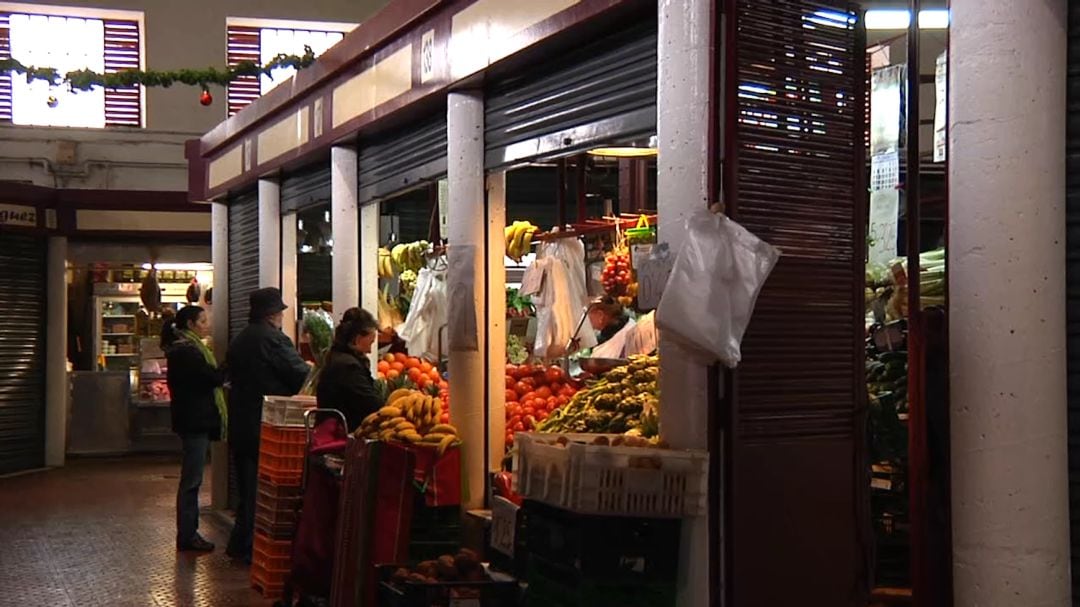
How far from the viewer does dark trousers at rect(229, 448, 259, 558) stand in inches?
348

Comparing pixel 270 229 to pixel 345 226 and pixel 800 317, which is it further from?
pixel 800 317

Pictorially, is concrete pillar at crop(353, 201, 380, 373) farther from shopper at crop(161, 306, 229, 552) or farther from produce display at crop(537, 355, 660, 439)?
produce display at crop(537, 355, 660, 439)

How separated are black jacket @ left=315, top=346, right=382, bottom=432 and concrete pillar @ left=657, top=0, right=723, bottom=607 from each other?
10.2 feet

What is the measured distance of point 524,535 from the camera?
479 centimetres

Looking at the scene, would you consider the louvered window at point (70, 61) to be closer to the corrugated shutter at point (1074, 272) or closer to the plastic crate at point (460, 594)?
the plastic crate at point (460, 594)

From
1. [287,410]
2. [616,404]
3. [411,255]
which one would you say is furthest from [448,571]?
[411,255]

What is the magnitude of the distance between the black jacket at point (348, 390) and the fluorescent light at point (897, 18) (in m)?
3.42

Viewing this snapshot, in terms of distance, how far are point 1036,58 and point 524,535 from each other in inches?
96.6

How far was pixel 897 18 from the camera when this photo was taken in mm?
6285

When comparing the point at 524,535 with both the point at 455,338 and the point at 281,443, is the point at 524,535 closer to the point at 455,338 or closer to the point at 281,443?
the point at 455,338

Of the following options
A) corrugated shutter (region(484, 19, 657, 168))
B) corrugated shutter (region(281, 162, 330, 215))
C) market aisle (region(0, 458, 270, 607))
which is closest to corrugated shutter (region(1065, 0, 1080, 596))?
corrugated shutter (region(484, 19, 657, 168))

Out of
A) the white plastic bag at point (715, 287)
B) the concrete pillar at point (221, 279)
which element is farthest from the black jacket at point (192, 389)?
the white plastic bag at point (715, 287)

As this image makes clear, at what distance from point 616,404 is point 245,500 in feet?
13.2

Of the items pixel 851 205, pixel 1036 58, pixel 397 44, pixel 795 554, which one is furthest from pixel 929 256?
pixel 397 44
